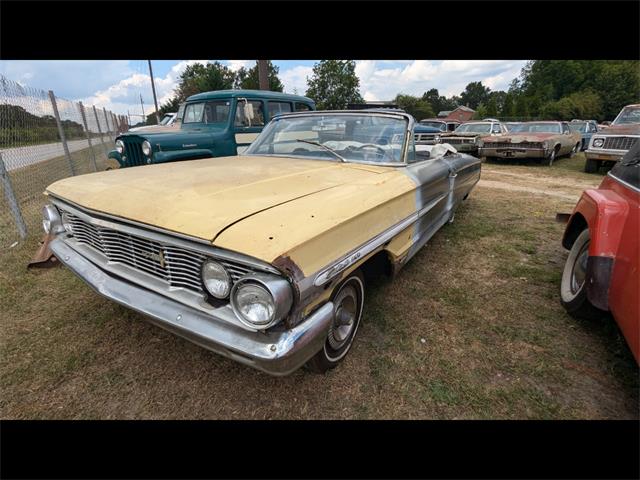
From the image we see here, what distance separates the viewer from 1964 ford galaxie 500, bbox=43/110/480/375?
4.88 ft

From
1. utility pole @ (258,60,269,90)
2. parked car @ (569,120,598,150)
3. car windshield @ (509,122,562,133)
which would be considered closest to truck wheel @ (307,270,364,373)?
utility pole @ (258,60,269,90)

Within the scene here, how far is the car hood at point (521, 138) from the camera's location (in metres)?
10.5

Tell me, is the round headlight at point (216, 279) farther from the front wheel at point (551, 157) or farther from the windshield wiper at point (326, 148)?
the front wheel at point (551, 157)

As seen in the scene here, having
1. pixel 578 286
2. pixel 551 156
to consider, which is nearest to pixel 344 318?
pixel 578 286

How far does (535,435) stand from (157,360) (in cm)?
232

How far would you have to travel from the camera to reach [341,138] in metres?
3.14

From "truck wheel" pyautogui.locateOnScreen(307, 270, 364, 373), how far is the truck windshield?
5.01 meters

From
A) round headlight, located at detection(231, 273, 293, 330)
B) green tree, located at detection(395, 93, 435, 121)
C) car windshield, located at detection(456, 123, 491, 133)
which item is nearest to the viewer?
round headlight, located at detection(231, 273, 293, 330)

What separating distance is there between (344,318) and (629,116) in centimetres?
1124

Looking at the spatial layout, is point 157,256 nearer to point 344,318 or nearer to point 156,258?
point 156,258

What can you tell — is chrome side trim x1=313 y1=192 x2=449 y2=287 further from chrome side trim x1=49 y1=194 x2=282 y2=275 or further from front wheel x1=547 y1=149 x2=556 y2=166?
front wheel x1=547 y1=149 x2=556 y2=166

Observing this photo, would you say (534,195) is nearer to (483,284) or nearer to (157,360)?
(483,284)

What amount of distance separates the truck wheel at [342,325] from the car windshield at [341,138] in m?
1.23

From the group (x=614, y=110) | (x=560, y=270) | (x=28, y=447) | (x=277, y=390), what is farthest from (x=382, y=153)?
(x=614, y=110)
